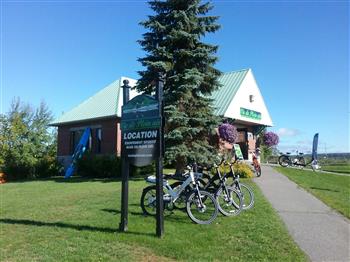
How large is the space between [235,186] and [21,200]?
721 centimetres

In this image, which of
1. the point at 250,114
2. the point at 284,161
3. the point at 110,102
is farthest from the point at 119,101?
the point at 284,161

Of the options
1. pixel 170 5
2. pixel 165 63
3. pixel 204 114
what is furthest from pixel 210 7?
pixel 204 114

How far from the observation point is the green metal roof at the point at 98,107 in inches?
1062

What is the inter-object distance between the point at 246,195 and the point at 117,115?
1526cm

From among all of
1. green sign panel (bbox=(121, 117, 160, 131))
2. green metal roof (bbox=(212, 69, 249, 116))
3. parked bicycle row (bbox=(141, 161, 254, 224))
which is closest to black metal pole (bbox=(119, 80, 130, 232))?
green sign panel (bbox=(121, 117, 160, 131))

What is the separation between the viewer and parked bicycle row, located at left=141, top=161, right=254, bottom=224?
29.5 ft

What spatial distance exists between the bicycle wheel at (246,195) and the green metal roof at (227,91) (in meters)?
15.2

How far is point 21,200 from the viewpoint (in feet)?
44.3

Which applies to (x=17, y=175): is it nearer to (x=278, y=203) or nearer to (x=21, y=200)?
(x=21, y=200)

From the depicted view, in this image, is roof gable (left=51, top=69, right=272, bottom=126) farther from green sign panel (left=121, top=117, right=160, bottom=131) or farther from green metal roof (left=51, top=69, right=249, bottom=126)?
green sign panel (left=121, top=117, right=160, bottom=131)

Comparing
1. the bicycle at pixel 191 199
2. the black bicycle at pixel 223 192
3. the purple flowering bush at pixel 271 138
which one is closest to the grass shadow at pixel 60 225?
the bicycle at pixel 191 199

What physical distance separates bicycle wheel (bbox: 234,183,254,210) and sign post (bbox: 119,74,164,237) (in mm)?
2949

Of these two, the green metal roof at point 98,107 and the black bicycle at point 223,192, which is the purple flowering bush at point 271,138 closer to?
the green metal roof at point 98,107

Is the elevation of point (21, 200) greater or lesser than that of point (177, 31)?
lesser
